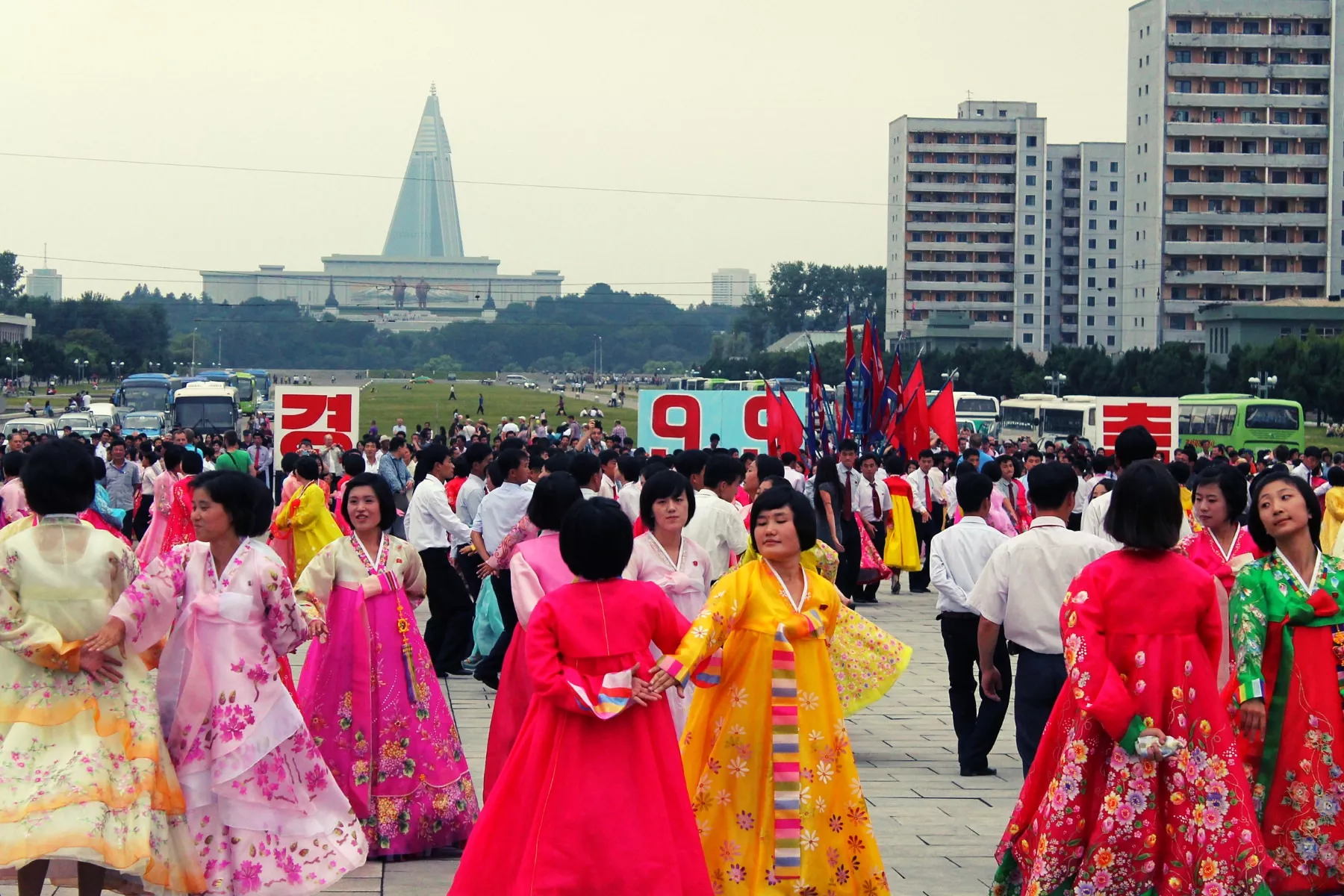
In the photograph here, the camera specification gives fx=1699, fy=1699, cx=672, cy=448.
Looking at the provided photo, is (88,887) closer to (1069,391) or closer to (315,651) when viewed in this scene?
(315,651)

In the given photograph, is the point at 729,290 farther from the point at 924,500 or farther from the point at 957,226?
the point at 924,500

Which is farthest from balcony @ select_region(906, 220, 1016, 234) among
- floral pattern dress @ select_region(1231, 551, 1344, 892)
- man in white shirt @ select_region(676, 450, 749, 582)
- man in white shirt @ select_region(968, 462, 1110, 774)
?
floral pattern dress @ select_region(1231, 551, 1344, 892)

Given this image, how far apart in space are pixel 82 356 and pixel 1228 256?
56308mm

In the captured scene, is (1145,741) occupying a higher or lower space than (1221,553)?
lower

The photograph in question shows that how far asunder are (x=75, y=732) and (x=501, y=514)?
5087 mm

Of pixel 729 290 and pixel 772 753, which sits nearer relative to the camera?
pixel 772 753

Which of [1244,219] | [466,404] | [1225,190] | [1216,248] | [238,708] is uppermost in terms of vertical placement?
[1225,190]

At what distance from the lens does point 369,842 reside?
6215mm

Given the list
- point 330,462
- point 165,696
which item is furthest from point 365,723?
point 330,462

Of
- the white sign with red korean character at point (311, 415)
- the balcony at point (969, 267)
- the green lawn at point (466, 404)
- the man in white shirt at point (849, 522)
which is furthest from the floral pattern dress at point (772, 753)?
the balcony at point (969, 267)

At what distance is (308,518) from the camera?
1062 cm

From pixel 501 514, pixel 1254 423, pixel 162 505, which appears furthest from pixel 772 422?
pixel 1254 423

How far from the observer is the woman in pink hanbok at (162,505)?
37.8 feet

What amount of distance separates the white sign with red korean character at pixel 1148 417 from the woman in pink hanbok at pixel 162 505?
451 inches
